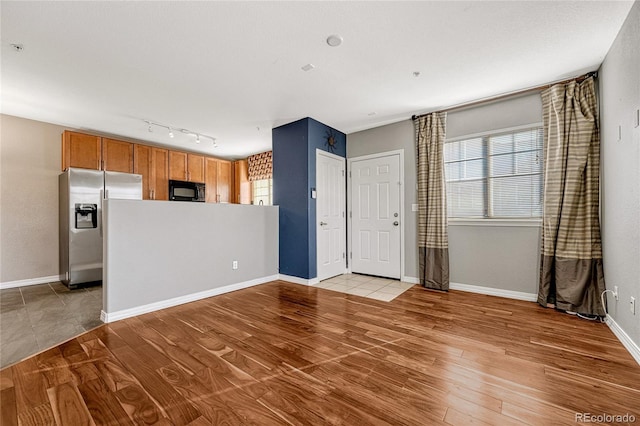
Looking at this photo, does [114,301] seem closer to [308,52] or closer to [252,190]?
[308,52]

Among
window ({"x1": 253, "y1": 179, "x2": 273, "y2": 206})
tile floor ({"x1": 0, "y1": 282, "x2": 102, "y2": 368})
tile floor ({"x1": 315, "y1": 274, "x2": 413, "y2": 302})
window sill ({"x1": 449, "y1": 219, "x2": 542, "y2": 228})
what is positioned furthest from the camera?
window ({"x1": 253, "y1": 179, "x2": 273, "y2": 206})

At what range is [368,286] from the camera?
13.3 ft

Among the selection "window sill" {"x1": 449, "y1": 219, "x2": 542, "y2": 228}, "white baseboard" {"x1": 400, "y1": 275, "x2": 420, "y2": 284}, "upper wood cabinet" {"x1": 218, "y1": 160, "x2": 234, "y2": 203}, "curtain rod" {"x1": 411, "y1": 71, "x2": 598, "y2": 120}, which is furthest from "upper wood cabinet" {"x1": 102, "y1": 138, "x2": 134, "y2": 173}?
"window sill" {"x1": 449, "y1": 219, "x2": 542, "y2": 228}

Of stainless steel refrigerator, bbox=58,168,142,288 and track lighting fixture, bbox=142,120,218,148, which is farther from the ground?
track lighting fixture, bbox=142,120,218,148

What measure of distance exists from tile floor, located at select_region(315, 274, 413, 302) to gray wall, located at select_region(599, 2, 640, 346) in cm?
208

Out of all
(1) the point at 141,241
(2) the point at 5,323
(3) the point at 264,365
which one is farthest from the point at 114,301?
(3) the point at 264,365

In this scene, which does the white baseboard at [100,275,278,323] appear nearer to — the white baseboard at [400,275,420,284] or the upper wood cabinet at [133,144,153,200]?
the white baseboard at [400,275,420,284]

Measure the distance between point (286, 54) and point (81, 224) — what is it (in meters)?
4.24

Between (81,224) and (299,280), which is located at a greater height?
(81,224)

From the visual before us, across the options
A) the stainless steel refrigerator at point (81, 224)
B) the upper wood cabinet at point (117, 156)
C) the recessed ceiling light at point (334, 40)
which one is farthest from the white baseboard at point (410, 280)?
the upper wood cabinet at point (117, 156)

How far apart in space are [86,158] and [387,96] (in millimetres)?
5098

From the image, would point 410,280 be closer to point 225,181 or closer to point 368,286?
point 368,286

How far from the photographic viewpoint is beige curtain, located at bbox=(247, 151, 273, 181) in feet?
21.0

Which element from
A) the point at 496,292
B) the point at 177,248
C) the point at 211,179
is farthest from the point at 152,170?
the point at 496,292
